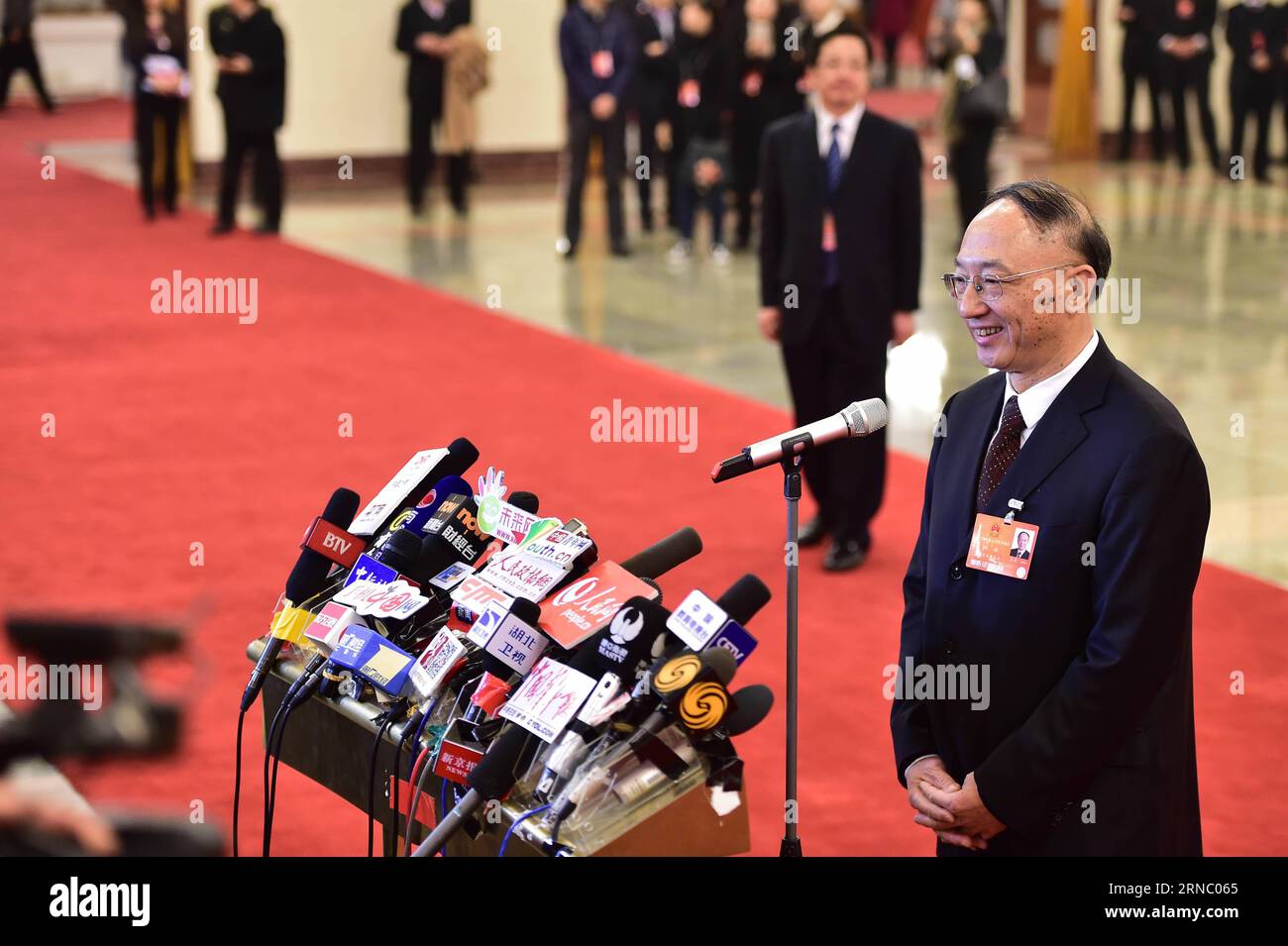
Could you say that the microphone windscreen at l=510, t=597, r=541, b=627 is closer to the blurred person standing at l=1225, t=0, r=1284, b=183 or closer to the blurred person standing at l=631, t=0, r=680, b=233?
the blurred person standing at l=631, t=0, r=680, b=233

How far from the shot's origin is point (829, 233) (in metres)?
6.30

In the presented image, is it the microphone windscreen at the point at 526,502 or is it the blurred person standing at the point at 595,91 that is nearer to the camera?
the microphone windscreen at the point at 526,502

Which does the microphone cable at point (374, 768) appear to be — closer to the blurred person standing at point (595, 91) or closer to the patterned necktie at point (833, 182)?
the patterned necktie at point (833, 182)

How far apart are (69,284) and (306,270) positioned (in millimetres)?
1743

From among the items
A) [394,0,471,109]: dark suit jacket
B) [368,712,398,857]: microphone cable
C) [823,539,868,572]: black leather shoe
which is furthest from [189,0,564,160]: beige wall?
[368,712,398,857]: microphone cable

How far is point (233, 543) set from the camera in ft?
22.1

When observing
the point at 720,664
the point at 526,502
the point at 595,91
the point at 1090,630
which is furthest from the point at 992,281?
the point at 595,91

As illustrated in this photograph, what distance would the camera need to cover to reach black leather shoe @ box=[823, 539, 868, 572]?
21.0 feet

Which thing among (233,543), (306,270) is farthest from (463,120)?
(233,543)

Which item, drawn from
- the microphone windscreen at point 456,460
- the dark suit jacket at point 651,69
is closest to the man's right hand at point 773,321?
the microphone windscreen at point 456,460

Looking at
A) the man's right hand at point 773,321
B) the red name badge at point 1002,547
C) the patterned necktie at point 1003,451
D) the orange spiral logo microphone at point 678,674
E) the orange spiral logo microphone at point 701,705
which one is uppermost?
the patterned necktie at point 1003,451

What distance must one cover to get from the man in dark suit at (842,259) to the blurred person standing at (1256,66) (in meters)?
12.0

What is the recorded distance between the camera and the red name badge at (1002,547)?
269cm
